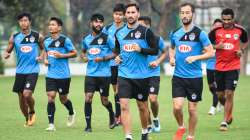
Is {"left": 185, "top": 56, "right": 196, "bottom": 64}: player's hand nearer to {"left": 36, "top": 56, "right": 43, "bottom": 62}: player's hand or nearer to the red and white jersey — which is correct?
the red and white jersey

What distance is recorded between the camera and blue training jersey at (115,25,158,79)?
13703 mm

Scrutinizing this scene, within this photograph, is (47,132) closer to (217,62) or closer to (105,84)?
(105,84)

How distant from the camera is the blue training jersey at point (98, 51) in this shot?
53.7ft

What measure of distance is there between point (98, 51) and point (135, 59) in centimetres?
275

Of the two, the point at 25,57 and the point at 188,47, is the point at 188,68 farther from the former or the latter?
the point at 25,57

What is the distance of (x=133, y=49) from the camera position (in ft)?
44.8

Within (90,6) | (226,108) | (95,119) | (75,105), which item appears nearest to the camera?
(226,108)

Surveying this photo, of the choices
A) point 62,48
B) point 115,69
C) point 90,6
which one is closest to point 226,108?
point 115,69

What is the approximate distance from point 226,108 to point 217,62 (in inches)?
43.5

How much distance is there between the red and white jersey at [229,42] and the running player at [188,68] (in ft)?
9.58

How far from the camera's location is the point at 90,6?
176 ft

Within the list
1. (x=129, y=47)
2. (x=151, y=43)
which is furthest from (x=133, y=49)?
(x=151, y=43)

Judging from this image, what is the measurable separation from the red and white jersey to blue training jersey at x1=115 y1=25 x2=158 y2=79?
348cm

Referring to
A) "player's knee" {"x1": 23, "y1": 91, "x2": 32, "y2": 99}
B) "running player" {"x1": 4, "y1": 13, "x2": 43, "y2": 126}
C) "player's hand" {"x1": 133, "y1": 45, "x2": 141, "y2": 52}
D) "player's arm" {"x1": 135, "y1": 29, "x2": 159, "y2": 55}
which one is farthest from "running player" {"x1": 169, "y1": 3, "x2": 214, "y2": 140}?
"running player" {"x1": 4, "y1": 13, "x2": 43, "y2": 126}
